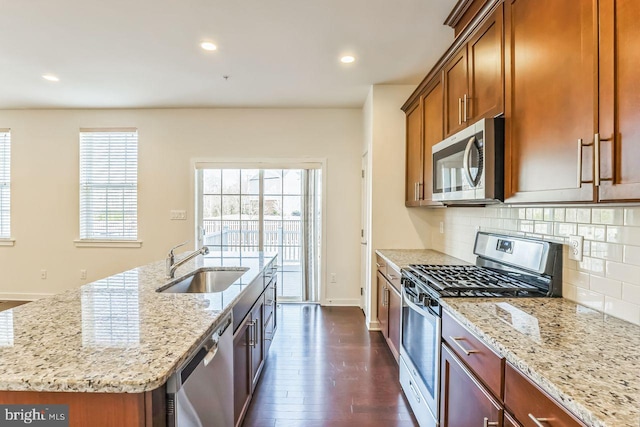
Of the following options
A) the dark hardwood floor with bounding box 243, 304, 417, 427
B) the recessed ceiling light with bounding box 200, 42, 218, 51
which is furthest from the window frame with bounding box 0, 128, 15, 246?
the dark hardwood floor with bounding box 243, 304, 417, 427

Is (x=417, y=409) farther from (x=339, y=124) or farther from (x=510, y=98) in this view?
(x=339, y=124)

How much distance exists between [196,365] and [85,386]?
35 centimetres

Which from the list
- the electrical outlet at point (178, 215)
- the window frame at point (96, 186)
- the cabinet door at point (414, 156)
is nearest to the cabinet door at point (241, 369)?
the cabinet door at point (414, 156)

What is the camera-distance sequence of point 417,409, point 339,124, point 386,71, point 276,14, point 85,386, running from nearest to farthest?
point 85,386 < point 417,409 < point 276,14 < point 386,71 < point 339,124

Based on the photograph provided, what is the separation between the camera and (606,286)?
4.42ft

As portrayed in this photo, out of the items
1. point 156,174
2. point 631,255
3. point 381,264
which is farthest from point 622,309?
point 156,174

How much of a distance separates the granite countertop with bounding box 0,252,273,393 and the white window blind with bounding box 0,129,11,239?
406 cm

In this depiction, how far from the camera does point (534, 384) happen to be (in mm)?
912

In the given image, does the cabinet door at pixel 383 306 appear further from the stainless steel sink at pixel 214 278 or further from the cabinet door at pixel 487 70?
the cabinet door at pixel 487 70

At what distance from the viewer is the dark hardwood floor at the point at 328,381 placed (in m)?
2.05

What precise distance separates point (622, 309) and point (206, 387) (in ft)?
5.49

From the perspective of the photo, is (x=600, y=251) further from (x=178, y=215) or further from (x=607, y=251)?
(x=178, y=215)

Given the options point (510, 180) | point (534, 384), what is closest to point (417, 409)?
point (534, 384)

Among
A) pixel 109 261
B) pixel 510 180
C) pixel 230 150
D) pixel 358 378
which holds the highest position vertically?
pixel 230 150
